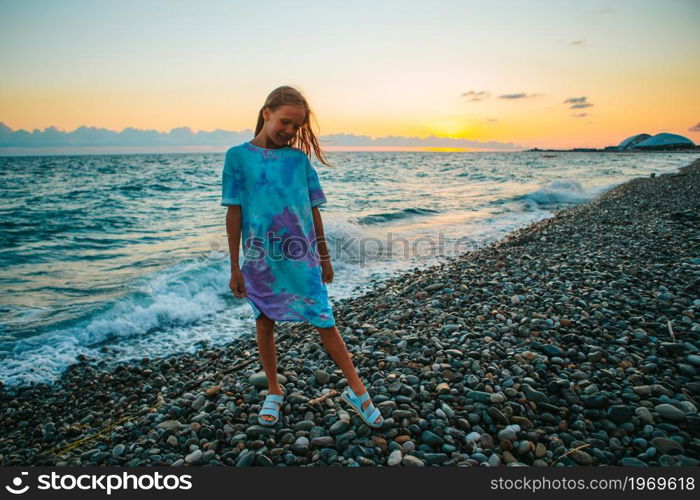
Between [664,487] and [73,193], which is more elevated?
[73,193]

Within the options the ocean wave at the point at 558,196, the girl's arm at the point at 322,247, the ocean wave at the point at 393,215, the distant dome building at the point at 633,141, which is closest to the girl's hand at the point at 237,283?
the girl's arm at the point at 322,247

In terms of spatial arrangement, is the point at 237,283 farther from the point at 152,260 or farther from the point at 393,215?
the point at 393,215

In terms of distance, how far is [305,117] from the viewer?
274 centimetres

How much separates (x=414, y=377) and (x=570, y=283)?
361 cm

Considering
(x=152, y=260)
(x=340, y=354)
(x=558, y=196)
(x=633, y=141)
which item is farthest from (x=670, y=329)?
(x=633, y=141)

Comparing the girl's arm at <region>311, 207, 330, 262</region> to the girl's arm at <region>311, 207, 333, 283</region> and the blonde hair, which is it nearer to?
the girl's arm at <region>311, 207, 333, 283</region>

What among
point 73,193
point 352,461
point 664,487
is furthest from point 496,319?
point 73,193

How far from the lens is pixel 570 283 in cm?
569

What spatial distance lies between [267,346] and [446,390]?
1.63 meters

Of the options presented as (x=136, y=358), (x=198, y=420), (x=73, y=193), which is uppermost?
(x=73, y=193)

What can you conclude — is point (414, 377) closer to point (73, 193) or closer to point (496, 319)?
point (496, 319)

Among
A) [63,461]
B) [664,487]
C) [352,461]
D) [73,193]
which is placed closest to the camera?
[664,487]

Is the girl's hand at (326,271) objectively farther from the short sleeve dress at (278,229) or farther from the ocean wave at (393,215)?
the ocean wave at (393,215)
